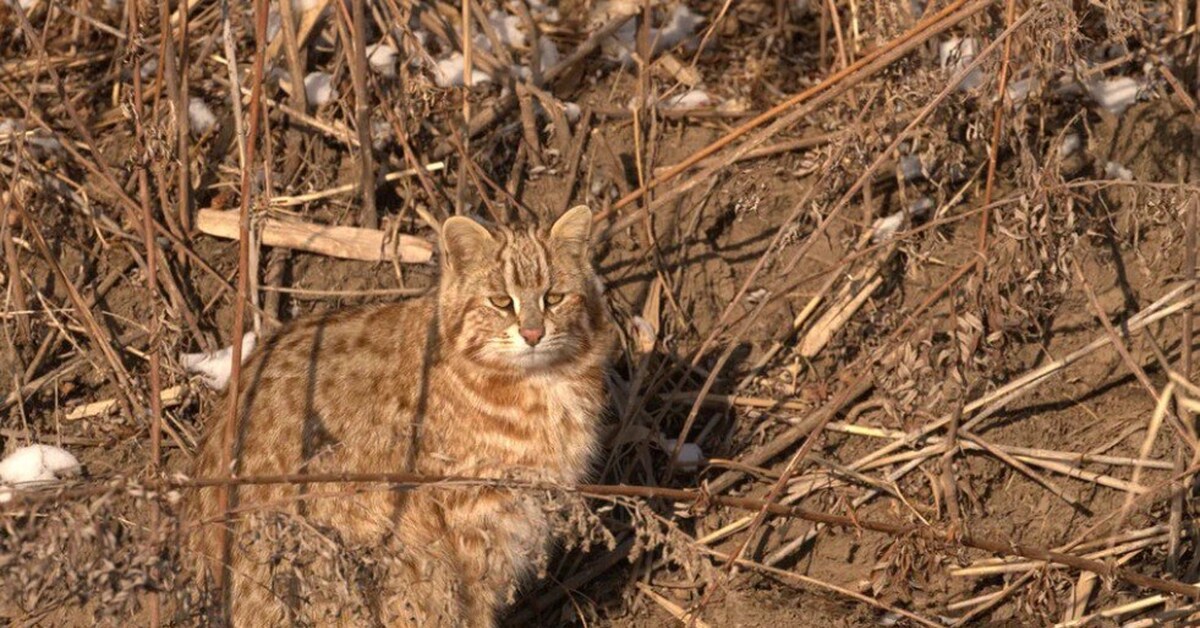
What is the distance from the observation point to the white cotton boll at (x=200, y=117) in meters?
7.52

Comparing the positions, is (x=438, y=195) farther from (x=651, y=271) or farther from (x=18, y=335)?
(x=18, y=335)

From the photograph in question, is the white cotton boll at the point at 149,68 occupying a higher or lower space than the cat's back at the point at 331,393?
higher

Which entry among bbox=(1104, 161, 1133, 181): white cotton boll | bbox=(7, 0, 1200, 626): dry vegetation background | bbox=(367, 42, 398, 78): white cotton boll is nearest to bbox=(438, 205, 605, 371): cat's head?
bbox=(7, 0, 1200, 626): dry vegetation background

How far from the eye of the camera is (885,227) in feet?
24.0

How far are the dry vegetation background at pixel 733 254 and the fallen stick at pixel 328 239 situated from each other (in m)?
0.02

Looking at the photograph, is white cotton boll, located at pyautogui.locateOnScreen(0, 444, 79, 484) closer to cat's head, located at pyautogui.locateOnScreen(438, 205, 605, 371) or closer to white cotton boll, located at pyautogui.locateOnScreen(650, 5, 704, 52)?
cat's head, located at pyautogui.locateOnScreen(438, 205, 605, 371)

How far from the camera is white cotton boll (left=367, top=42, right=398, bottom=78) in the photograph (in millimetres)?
7449

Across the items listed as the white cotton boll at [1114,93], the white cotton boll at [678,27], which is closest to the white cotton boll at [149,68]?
the white cotton boll at [678,27]

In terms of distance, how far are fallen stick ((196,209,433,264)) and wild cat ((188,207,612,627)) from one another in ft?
3.34

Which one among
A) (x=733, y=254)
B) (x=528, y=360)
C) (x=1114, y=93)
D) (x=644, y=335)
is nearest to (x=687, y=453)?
(x=644, y=335)

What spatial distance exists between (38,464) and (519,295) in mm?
2473

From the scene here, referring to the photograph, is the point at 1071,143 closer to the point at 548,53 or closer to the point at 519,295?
the point at 548,53

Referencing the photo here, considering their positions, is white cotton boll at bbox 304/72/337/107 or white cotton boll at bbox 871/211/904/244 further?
white cotton boll at bbox 304/72/337/107

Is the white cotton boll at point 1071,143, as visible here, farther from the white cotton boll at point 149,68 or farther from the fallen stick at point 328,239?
the white cotton boll at point 149,68
